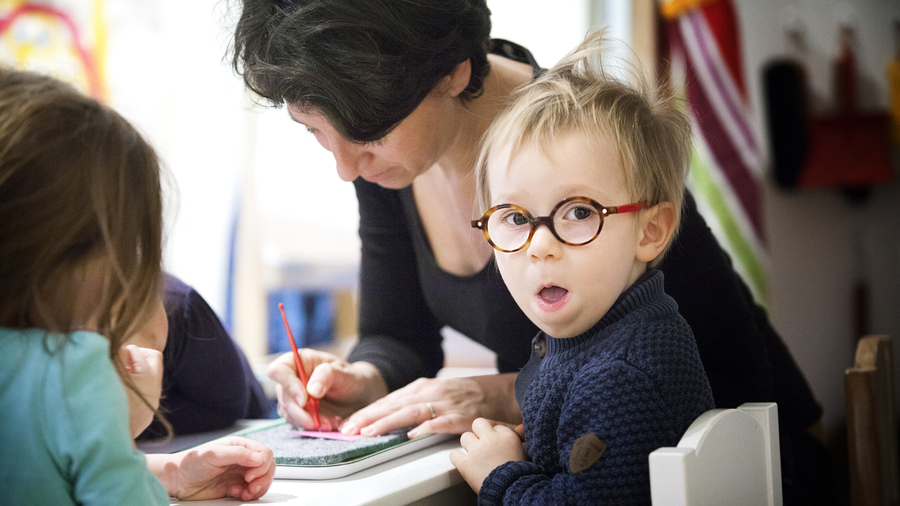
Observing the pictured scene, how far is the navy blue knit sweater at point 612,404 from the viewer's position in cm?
56

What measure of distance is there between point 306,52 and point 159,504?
447 millimetres

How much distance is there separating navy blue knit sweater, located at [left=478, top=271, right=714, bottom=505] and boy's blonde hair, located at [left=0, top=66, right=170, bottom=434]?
1.11ft

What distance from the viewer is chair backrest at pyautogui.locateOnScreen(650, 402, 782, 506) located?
0.52 m

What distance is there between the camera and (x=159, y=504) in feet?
1.79

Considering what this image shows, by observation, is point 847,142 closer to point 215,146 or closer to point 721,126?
point 721,126

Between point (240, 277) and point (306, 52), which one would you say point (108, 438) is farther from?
point (240, 277)

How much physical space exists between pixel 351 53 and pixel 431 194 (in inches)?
11.1

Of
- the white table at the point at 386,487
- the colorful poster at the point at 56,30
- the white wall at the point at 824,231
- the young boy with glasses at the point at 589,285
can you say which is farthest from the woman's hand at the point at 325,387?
the white wall at the point at 824,231

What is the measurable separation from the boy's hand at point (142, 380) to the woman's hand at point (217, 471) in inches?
1.8

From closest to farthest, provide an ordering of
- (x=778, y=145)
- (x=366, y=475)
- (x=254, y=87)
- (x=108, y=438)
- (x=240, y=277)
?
(x=108, y=438) < (x=366, y=475) < (x=254, y=87) < (x=240, y=277) < (x=778, y=145)

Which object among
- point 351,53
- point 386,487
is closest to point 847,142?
point 351,53

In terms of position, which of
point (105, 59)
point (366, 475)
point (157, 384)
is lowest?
point (366, 475)

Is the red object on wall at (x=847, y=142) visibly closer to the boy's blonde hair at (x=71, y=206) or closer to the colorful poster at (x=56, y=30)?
the colorful poster at (x=56, y=30)

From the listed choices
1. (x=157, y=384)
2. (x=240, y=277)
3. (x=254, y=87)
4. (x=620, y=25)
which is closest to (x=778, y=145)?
(x=620, y=25)
